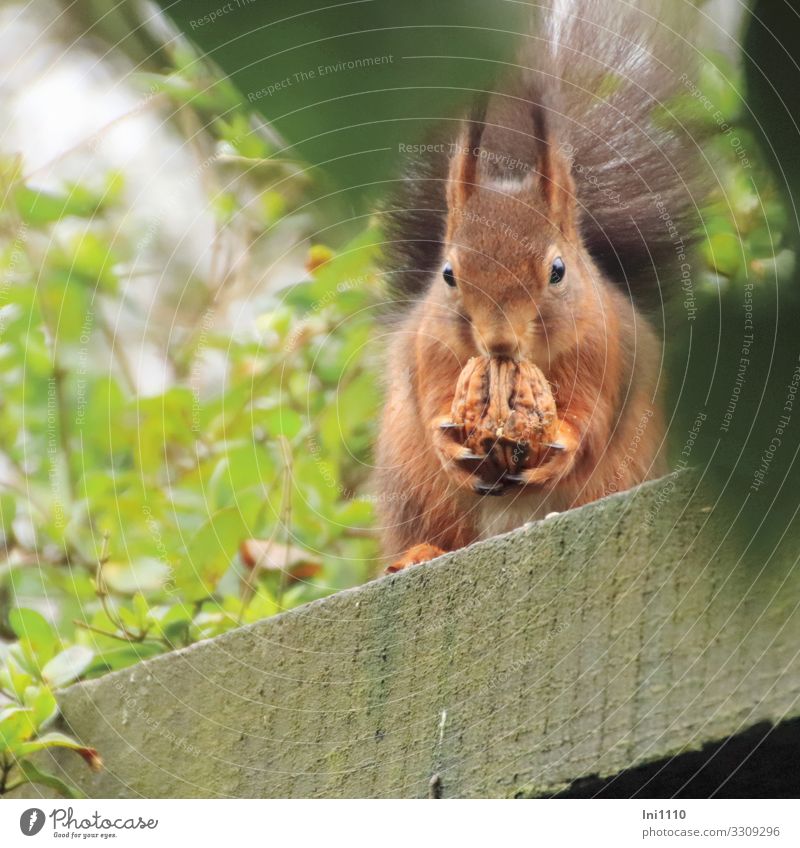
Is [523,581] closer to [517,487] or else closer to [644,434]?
[517,487]

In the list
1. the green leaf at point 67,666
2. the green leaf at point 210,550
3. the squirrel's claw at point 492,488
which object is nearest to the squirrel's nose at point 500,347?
the squirrel's claw at point 492,488

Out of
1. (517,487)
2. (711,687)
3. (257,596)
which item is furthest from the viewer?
(257,596)

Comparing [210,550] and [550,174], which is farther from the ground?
[550,174]

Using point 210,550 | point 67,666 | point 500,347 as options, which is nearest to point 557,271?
point 500,347

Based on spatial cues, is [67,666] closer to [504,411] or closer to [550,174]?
[504,411]

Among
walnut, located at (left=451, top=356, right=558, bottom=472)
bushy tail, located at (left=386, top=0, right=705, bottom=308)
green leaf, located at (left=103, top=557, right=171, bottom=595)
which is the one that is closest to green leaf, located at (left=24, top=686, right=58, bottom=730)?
green leaf, located at (left=103, top=557, right=171, bottom=595)
